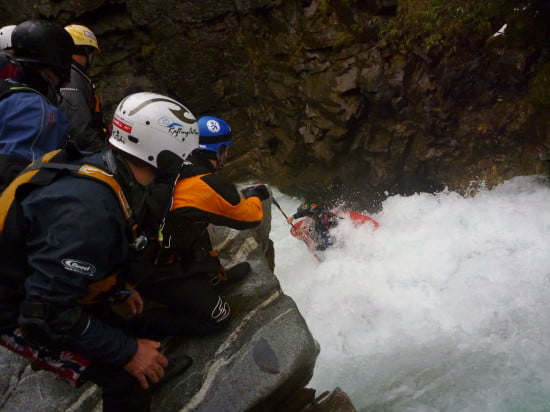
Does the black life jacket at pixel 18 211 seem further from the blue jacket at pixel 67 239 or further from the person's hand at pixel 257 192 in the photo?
the person's hand at pixel 257 192

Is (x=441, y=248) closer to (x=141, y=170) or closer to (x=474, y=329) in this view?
(x=474, y=329)

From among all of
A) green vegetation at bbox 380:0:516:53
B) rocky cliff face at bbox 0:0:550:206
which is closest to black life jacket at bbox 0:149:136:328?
rocky cliff face at bbox 0:0:550:206

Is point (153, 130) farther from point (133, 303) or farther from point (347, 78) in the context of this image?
point (347, 78)

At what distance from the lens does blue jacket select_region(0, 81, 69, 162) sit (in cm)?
243

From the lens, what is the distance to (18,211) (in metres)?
1.49

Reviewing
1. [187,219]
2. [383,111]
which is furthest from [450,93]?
[187,219]

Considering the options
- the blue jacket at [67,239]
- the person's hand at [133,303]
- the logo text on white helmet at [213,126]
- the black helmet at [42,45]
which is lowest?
the person's hand at [133,303]

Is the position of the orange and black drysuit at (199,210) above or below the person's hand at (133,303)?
above

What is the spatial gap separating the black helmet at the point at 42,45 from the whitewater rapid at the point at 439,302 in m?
4.23

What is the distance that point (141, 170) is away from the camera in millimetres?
1870

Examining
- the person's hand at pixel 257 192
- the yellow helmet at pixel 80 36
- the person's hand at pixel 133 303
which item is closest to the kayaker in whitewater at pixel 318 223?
the person's hand at pixel 257 192

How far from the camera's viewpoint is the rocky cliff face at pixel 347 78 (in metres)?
7.41

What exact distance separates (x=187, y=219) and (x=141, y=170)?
0.94 m

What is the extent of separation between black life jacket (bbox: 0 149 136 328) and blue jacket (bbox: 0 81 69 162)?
A: 0.99m
